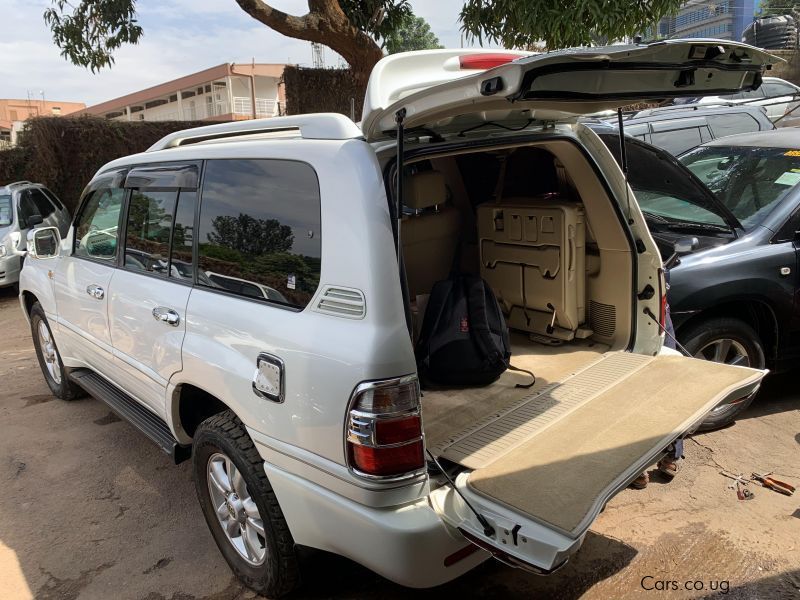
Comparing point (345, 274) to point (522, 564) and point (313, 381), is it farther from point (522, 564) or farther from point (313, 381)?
point (522, 564)

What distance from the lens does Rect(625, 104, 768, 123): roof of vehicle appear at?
879 cm

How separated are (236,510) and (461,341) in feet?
4.37

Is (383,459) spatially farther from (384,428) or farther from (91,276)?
(91,276)

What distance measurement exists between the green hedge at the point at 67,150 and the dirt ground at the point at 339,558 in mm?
9972

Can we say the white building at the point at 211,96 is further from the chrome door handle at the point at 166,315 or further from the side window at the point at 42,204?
the chrome door handle at the point at 166,315

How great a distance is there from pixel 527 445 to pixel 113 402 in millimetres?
2664

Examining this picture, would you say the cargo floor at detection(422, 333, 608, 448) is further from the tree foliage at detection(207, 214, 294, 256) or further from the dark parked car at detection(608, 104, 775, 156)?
the dark parked car at detection(608, 104, 775, 156)

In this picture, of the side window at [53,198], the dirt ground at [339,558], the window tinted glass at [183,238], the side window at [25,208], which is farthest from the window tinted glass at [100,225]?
the side window at [53,198]

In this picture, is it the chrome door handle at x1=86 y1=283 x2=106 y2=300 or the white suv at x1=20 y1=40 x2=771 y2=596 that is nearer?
the white suv at x1=20 y1=40 x2=771 y2=596

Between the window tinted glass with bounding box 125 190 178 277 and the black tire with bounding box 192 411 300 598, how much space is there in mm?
914

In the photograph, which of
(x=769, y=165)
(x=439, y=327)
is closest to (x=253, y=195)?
(x=439, y=327)

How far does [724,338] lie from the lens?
4141 millimetres

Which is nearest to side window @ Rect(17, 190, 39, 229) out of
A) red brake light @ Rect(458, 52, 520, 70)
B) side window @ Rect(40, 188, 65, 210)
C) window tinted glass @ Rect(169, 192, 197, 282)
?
side window @ Rect(40, 188, 65, 210)

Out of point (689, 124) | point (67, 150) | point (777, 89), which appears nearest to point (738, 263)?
point (689, 124)
